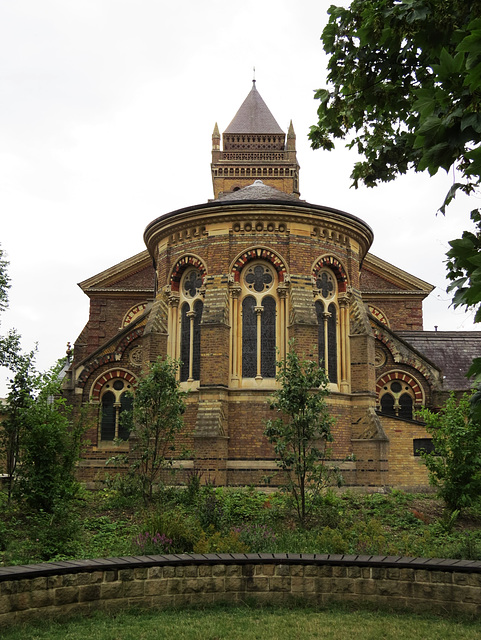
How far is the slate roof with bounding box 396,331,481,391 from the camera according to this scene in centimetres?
2427

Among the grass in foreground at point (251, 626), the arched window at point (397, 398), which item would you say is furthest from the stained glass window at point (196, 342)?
the grass in foreground at point (251, 626)

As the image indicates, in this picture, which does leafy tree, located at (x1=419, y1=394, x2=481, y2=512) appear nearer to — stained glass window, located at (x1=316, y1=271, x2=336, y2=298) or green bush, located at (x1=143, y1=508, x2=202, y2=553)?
green bush, located at (x1=143, y1=508, x2=202, y2=553)

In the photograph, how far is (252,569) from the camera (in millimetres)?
7152

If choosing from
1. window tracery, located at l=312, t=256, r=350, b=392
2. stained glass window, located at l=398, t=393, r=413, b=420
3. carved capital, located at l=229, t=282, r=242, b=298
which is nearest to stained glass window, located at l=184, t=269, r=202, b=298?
carved capital, located at l=229, t=282, r=242, b=298

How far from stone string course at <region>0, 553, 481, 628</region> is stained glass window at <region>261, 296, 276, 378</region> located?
11359mm

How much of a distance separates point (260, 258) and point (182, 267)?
260 cm

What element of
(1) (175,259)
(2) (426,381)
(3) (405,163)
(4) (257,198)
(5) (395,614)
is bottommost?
(5) (395,614)

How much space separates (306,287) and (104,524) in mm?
9626

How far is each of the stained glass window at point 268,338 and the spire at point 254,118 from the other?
32036 millimetres

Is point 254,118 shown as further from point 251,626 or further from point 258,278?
Result: point 251,626

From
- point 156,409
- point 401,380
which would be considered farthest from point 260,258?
point 401,380

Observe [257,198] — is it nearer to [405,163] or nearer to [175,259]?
[175,259]

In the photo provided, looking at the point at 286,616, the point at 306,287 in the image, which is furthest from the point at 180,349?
the point at 286,616

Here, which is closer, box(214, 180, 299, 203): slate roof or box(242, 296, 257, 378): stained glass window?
box(242, 296, 257, 378): stained glass window
